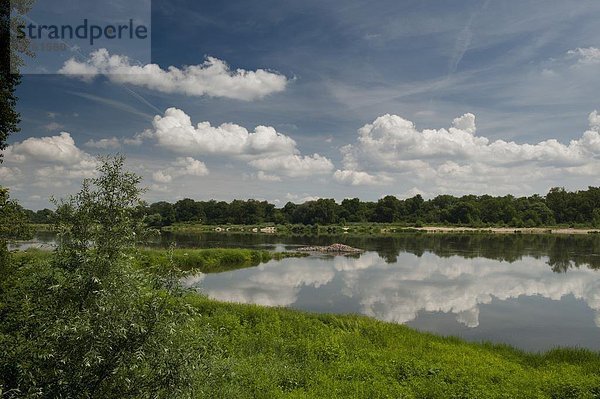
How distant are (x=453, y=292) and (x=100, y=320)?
39.8 meters

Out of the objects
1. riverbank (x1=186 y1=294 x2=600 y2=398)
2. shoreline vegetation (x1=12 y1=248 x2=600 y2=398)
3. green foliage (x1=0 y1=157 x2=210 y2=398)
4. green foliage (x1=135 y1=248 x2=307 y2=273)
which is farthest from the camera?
green foliage (x1=135 y1=248 x2=307 y2=273)

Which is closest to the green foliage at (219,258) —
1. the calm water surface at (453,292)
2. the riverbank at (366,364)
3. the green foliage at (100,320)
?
the calm water surface at (453,292)

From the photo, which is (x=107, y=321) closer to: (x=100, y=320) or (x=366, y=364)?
(x=100, y=320)

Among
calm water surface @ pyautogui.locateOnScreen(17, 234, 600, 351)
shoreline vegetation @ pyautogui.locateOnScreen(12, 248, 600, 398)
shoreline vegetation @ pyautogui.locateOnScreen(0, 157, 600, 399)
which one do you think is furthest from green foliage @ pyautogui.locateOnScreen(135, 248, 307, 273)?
shoreline vegetation @ pyautogui.locateOnScreen(0, 157, 600, 399)

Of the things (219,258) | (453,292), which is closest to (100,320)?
(453,292)

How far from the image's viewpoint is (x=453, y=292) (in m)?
42.8

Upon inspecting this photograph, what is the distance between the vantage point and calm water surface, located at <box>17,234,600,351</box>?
29.9 m

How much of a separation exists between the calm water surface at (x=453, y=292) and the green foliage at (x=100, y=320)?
143 cm

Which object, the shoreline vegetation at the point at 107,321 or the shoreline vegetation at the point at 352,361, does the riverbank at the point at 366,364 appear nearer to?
the shoreline vegetation at the point at 352,361

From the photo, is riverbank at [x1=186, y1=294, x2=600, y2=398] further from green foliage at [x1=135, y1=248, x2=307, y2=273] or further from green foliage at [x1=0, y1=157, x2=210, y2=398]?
green foliage at [x1=135, y1=248, x2=307, y2=273]

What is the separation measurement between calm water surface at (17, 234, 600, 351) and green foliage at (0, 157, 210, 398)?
1.43 meters

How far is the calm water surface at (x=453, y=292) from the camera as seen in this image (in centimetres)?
2994

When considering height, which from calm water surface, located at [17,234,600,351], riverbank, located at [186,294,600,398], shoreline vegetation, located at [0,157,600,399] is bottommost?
calm water surface, located at [17,234,600,351]

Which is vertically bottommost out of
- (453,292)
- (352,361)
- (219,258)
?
(453,292)
